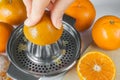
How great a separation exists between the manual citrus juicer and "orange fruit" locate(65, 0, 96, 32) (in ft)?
0.06

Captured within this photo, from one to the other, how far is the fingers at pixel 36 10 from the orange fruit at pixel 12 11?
18cm

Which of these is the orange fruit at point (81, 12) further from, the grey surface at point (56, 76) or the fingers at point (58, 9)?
the fingers at point (58, 9)

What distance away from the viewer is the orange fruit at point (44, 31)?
20.4 inches

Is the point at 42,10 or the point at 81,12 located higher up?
the point at 42,10

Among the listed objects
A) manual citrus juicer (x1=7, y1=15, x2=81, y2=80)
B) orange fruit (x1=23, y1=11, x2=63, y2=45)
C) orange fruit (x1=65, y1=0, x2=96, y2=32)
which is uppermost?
orange fruit (x1=23, y1=11, x2=63, y2=45)

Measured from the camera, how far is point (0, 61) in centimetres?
67

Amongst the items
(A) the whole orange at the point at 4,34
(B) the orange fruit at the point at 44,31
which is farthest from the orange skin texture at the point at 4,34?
(B) the orange fruit at the point at 44,31

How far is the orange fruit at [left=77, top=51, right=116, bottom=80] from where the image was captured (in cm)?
60

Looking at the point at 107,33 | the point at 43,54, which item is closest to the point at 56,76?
the point at 43,54

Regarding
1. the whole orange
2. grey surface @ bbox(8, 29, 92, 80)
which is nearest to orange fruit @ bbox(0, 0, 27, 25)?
the whole orange

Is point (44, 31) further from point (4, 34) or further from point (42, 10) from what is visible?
point (4, 34)

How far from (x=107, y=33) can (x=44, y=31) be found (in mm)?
187

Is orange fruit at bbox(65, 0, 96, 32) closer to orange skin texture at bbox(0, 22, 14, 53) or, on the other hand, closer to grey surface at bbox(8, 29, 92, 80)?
grey surface at bbox(8, 29, 92, 80)

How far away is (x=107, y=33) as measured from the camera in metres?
0.64
